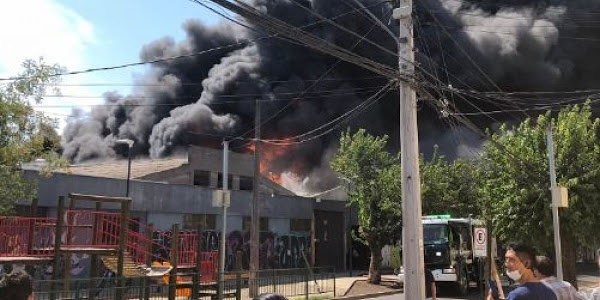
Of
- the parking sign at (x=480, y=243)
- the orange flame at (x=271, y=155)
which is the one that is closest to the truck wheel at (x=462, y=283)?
the parking sign at (x=480, y=243)

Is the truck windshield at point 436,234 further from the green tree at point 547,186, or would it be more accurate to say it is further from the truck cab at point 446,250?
the green tree at point 547,186

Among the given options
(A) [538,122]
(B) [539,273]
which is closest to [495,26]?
(A) [538,122]

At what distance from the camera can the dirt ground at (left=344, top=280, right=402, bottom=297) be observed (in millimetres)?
23172

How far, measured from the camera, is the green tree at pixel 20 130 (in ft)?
42.2

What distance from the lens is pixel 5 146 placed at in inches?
512

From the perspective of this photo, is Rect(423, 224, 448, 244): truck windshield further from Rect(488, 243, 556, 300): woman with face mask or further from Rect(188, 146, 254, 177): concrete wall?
Rect(488, 243, 556, 300): woman with face mask

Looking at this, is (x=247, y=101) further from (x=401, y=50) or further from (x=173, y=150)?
(x=401, y=50)

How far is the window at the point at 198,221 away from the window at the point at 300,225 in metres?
6.07

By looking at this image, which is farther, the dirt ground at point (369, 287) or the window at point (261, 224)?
the window at point (261, 224)

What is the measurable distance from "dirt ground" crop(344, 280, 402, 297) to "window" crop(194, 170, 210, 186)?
13413 mm

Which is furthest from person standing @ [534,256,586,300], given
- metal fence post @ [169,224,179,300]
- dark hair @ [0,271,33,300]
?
metal fence post @ [169,224,179,300]

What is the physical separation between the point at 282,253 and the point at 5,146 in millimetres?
20535

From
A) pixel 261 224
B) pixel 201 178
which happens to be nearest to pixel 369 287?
pixel 261 224

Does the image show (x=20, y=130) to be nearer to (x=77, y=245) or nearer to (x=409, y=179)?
(x=77, y=245)
